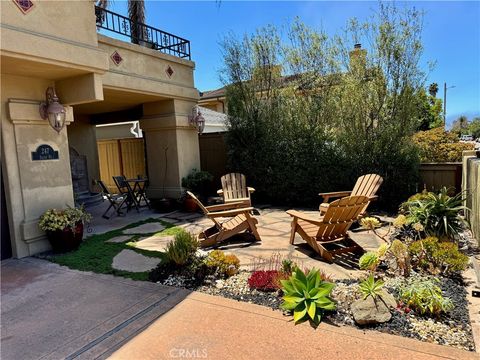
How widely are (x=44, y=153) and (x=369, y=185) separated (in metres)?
5.57

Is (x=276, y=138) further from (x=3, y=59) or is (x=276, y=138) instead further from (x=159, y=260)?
(x=3, y=59)

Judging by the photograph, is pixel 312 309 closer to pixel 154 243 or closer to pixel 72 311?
pixel 72 311

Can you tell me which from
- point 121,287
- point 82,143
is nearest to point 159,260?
point 121,287

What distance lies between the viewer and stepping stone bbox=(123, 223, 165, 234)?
6241 millimetres

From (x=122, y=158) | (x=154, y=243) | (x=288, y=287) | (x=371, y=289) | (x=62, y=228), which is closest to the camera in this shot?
(x=371, y=289)

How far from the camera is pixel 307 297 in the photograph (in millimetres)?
2865

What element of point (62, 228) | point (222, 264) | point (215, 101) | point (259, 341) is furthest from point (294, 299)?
point (215, 101)

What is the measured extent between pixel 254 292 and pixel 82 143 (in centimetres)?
896

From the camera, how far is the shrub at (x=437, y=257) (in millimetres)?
3436

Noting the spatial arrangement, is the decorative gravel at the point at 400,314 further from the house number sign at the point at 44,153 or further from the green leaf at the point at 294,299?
the house number sign at the point at 44,153

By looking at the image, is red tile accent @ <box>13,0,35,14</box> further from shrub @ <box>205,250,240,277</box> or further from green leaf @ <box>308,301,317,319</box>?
green leaf @ <box>308,301,317,319</box>

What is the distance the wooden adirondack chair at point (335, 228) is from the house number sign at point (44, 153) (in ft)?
13.2

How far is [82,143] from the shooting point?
33.9 ft

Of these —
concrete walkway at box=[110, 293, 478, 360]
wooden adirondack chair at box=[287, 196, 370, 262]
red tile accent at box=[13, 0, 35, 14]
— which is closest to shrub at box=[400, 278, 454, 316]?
concrete walkway at box=[110, 293, 478, 360]
